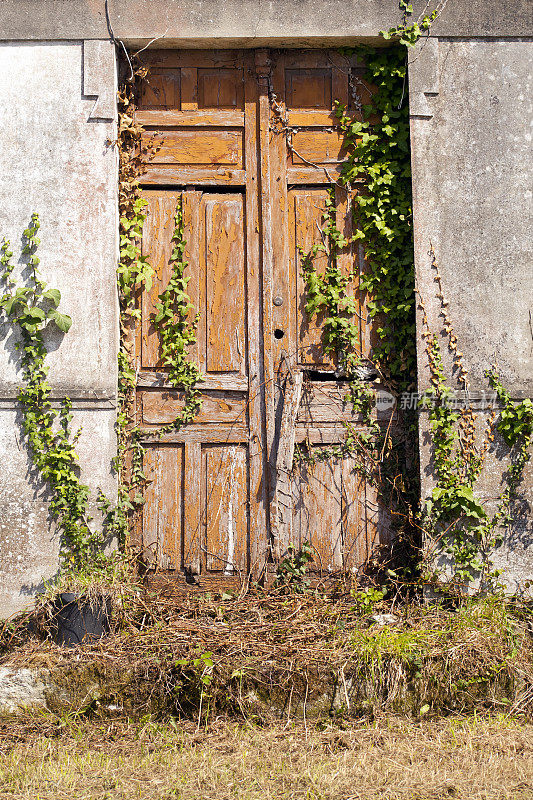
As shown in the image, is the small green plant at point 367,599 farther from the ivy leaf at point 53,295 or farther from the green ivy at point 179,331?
the ivy leaf at point 53,295

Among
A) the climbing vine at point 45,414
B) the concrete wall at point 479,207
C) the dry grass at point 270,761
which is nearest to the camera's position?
the dry grass at point 270,761

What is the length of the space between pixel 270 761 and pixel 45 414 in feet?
8.35

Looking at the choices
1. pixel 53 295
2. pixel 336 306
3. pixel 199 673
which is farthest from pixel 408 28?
pixel 199 673

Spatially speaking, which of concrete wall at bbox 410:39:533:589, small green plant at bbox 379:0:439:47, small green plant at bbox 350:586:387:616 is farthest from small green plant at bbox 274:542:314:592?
small green plant at bbox 379:0:439:47

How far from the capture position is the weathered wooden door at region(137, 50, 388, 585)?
461 cm

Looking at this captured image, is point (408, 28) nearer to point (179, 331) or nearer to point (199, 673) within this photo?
point (179, 331)

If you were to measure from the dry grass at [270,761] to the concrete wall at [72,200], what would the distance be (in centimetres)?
158

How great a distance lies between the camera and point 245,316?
15.4 ft

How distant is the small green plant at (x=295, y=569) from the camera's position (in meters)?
4.54

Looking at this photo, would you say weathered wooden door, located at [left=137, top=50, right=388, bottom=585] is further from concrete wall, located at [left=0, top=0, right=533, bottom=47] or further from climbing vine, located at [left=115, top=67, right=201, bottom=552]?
concrete wall, located at [left=0, top=0, right=533, bottom=47]

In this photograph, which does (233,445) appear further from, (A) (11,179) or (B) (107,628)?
(A) (11,179)

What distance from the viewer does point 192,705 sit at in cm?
360

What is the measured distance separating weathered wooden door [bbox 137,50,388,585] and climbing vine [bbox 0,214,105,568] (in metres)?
A: 0.48

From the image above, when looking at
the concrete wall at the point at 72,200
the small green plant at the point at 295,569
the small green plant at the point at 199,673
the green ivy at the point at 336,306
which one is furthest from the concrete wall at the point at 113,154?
the small green plant at the point at 199,673
